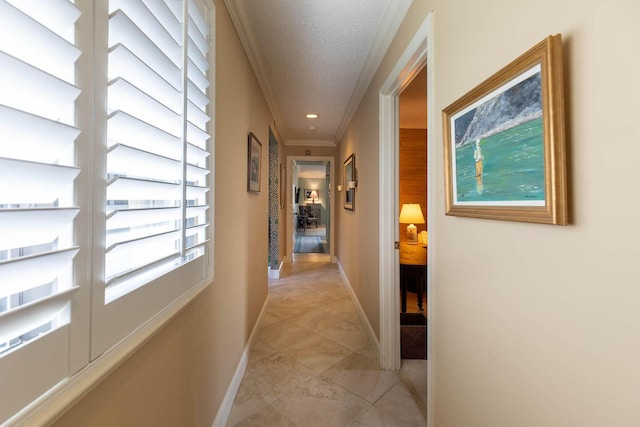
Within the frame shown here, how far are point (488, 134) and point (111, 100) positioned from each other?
41.9 inches

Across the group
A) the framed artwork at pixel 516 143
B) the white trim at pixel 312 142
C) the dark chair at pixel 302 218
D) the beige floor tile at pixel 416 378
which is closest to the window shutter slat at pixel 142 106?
the framed artwork at pixel 516 143

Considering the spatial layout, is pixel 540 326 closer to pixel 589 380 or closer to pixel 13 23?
pixel 589 380

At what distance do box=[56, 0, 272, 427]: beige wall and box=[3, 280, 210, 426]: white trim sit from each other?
0.05 m

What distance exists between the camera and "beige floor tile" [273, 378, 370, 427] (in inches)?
68.1

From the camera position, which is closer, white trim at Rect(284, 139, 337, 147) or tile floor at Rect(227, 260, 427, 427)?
tile floor at Rect(227, 260, 427, 427)

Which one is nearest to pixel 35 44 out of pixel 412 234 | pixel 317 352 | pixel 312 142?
pixel 317 352

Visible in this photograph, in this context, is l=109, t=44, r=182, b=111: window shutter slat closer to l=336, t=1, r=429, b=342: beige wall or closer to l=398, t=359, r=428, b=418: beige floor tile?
l=336, t=1, r=429, b=342: beige wall

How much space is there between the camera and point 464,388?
111 centimetres

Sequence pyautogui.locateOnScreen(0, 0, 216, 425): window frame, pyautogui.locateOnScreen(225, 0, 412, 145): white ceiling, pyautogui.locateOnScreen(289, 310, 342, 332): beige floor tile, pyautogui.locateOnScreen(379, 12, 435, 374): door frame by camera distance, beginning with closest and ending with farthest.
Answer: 1. pyautogui.locateOnScreen(0, 0, 216, 425): window frame
2. pyautogui.locateOnScreen(225, 0, 412, 145): white ceiling
3. pyautogui.locateOnScreen(379, 12, 435, 374): door frame
4. pyautogui.locateOnScreen(289, 310, 342, 332): beige floor tile

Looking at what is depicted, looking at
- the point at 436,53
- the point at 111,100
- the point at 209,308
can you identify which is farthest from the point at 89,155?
the point at 436,53

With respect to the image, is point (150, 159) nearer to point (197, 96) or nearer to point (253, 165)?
point (197, 96)

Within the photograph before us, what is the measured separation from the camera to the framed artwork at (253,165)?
2320 millimetres

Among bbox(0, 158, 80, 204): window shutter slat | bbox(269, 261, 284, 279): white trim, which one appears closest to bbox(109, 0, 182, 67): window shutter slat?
bbox(0, 158, 80, 204): window shutter slat

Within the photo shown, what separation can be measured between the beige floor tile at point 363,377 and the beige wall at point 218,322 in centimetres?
76
